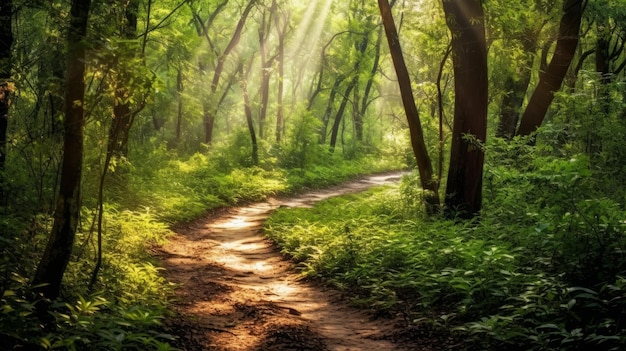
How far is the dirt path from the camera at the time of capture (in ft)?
17.6

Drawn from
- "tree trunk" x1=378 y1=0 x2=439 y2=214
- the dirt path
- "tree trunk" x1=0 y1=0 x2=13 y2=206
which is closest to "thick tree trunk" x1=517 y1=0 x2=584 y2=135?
"tree trunk" x1=378 y1=0 x2=439 y2=214

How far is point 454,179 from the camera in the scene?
9.83m

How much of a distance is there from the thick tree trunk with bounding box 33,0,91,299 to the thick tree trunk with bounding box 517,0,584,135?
33.1ft

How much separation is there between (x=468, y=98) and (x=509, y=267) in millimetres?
4635

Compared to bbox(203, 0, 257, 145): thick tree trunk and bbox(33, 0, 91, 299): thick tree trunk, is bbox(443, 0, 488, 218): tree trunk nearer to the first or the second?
bbox(33, 0, 91, 299): thick tree trunk

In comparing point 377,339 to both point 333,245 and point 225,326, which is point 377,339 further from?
point 333,245

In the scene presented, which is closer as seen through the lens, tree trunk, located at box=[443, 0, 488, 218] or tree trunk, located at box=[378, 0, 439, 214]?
tree trunk, located at box=[443, 0, 488, 218]

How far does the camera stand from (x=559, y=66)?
11.5 meters

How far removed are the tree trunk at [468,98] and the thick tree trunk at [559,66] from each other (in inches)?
100

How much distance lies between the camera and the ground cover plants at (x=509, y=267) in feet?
14.9

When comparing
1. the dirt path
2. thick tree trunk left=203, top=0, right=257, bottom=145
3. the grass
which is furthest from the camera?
thick tree trunk left=203, top=0, right=257, bottom=145

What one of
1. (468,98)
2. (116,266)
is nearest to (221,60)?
(468,98)

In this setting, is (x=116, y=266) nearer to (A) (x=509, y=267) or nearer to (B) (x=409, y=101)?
(A) (x=509, y=267)

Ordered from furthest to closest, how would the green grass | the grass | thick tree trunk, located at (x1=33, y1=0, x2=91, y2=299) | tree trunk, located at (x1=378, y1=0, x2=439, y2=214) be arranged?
tree trunk, located at (x1=378, y1=0, x2=439, y2=214)
the grass
thick tree trunk, located at (x1=33, y1=0, x2=91, y2=299)
the green grass
